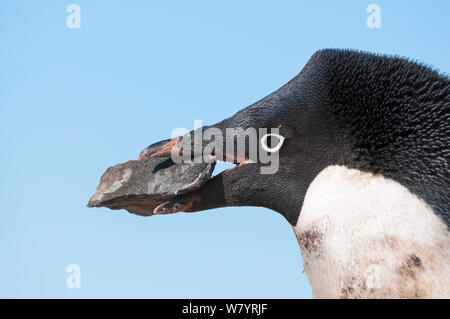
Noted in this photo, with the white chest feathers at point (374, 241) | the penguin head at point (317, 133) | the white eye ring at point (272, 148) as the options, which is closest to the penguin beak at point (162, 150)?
the penguin head at point (317, 133)

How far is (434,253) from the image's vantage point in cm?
246

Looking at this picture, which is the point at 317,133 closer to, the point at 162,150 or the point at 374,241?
the point at 374,241

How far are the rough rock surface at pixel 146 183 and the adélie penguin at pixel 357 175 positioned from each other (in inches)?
3.3

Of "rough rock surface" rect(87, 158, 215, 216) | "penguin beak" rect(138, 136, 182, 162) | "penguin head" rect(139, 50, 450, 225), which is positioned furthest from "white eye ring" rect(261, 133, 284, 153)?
"penguin beak" rect(138, 136, 182, 162)

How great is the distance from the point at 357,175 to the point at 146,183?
1.27m

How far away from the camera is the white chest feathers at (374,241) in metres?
2.46

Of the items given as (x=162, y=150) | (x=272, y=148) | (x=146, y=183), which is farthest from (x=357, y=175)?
(x=146, y=183)

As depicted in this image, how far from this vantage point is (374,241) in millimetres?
2531

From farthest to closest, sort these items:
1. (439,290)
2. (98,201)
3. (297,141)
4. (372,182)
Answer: (98,201) → (297,141) → (372,182) → (439,290)

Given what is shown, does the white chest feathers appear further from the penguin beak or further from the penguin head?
the penguin beak
